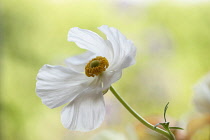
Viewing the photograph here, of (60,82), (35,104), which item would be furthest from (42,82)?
(35,104)

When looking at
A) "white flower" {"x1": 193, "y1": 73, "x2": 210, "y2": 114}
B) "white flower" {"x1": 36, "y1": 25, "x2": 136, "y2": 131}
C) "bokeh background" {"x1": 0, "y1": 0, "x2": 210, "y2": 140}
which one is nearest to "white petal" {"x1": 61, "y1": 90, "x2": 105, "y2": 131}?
"white flower" {"x1": 36, "y1": 25, "x2": 136, "y2": 131}

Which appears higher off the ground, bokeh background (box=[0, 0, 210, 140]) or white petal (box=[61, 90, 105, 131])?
bokeh background (box=[0, 0, 210, 140])

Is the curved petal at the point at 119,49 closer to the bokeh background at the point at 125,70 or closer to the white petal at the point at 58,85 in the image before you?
the white petal at the point at 58,85

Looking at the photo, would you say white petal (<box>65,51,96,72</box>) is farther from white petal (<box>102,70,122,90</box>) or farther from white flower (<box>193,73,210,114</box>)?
white flower (<box>193,73,210,114</box>)

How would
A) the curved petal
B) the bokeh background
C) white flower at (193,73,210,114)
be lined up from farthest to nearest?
the bokeh background < white flower at (193,73,210,114) < the curved petal

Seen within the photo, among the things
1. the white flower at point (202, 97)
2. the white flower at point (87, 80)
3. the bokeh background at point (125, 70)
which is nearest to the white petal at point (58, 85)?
the white flower at point (87, 80)

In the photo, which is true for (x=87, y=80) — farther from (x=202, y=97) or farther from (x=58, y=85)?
(x=202, y=97)

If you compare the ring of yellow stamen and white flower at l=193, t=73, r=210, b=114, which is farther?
white flower at l=193, t=73, r=210, b=114

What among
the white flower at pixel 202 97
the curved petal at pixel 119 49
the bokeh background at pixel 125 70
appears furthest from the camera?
the bokeh background at pixel 125 70
